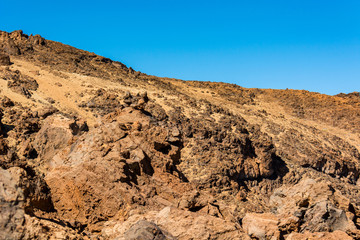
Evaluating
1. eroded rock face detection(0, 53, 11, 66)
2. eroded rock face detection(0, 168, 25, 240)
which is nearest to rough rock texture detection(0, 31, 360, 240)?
eroded rock face detection(0, 168, 25, 240)

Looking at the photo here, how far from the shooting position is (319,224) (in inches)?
341

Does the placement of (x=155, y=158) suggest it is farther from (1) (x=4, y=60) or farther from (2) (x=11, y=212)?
(1) (x=4, y=60)

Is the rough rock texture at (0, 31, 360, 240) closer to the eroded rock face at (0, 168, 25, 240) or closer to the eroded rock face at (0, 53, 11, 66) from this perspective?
the eroded rock face at (0, 168, 25, 240)

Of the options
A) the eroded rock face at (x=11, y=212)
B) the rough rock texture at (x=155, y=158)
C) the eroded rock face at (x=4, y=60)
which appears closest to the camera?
the eroded rock face at (x=11, y=212)

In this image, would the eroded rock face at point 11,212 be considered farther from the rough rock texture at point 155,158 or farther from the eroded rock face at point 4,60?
the eroded rock face at point 4,60

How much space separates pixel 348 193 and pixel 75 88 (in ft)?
71.1

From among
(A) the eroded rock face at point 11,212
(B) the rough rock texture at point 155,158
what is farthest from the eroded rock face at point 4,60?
(A) the eroded rock face at point 11,212

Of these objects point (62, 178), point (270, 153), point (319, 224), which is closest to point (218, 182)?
point (270, 153)

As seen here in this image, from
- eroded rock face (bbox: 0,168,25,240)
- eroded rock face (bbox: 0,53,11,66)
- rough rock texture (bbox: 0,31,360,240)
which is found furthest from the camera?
eroded rock face (bbox: 0,53,11,66)

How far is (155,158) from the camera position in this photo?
10422mm

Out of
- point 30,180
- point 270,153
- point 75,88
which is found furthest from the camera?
point 75,88

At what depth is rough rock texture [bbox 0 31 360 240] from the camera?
707cm

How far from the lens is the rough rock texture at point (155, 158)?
7070mm

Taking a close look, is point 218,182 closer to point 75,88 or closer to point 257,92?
point 75,88
